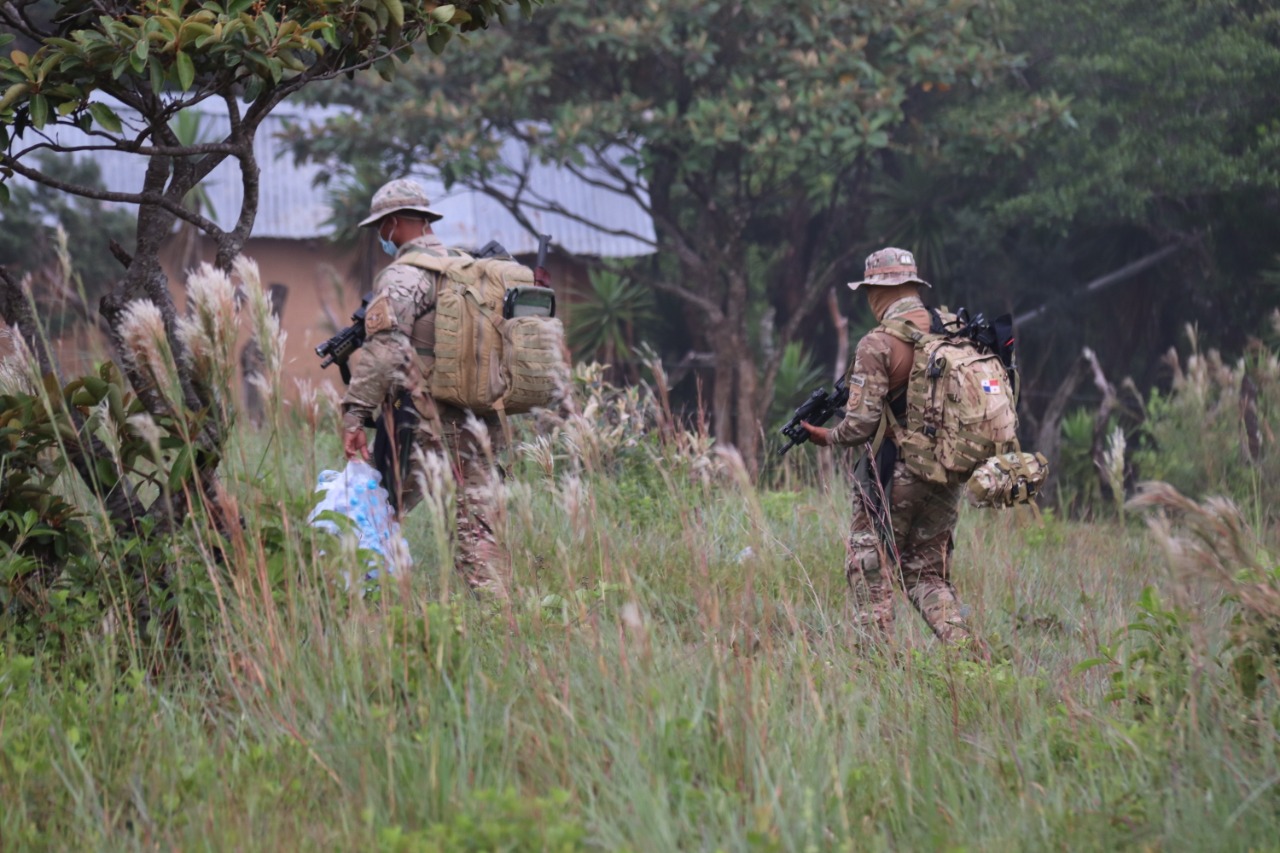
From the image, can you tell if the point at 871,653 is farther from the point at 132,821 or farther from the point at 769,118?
the point at 769,118

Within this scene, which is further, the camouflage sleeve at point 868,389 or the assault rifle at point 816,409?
the assault rifle at point 816,409

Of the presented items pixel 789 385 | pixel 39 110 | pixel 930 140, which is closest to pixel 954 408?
pixel 39 110

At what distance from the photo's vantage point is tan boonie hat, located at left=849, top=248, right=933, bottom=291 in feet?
16.9

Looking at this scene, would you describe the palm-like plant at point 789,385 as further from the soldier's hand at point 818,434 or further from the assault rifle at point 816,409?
the soldier's hand at point 818,434

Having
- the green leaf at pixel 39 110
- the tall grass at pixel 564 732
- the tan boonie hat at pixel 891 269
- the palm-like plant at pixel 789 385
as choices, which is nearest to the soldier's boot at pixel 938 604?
the tall grass at pixel 564 732

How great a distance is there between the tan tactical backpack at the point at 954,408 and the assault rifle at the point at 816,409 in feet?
1.23

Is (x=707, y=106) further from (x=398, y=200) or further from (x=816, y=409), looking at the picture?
(x=816, y=409)

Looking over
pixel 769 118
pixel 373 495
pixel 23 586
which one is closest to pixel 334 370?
pixel 769 118

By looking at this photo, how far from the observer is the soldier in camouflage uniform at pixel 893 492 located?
5.00 meters

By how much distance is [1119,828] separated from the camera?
8.91ft

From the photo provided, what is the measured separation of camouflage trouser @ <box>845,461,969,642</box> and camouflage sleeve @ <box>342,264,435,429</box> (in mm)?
1887

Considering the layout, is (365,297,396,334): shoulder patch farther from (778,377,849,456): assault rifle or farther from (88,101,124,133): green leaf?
(778,377,849,456): assault rifle

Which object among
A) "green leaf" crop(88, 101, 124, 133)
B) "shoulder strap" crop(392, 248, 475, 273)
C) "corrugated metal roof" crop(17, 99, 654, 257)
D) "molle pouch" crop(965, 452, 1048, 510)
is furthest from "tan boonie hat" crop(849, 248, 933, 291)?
"corrugated metal roof" crop(17, 99, 654, 257)

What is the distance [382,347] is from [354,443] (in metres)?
0.39
